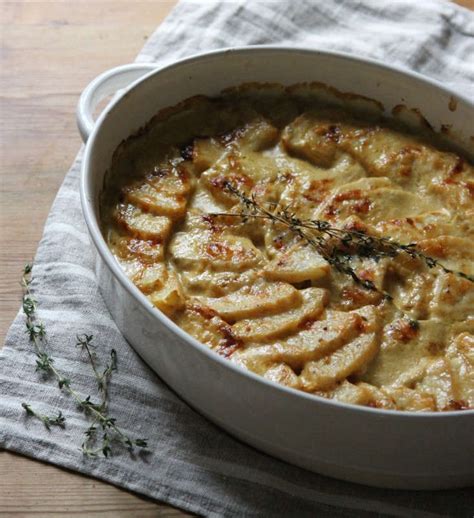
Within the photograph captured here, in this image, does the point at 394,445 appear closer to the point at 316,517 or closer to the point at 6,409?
the point at 316,517

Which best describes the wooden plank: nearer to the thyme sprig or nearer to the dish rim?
the thyme sprig

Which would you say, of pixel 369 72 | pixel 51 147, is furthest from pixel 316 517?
pixel 51 147

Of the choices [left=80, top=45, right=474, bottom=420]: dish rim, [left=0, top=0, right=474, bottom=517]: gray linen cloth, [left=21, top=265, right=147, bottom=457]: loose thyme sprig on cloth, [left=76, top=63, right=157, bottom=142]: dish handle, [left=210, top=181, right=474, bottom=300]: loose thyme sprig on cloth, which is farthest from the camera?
[left=76, top=63, right=157, bottom=142]: dish handle

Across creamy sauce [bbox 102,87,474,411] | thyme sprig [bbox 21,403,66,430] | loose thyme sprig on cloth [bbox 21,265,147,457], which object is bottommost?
thyme sprig [bbox 21,403,66,430]

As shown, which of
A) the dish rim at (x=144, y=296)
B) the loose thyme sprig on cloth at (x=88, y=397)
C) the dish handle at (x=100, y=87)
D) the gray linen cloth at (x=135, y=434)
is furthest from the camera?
the dish handle at (x=100, y=87)

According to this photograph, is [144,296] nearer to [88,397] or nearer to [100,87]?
[88,397]

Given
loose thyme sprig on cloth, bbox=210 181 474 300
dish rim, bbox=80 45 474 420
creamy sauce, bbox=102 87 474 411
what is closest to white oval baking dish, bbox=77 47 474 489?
dish rim, bbox=80 45 474 420

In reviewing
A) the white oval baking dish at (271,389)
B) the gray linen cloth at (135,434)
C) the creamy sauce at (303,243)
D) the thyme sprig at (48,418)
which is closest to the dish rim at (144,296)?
the white oval baking dish at (271,389)

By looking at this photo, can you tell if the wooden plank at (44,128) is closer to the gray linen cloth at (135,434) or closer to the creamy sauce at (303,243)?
the gray linen cloth at (135,434)
